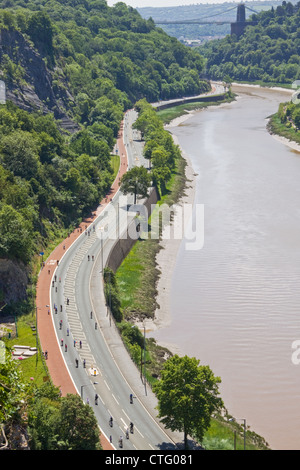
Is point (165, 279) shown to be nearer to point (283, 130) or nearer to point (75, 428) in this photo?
point (75, 428)

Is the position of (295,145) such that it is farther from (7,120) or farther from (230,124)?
(7,120)

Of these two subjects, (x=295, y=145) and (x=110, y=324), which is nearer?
(x=110, y=324)

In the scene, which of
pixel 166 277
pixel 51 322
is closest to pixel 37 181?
pixel 166 277

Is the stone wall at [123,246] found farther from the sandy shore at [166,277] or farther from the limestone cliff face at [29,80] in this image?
the limestone cliff face at [29,80]

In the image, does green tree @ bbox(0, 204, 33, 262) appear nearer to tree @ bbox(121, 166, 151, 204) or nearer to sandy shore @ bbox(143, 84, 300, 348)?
sandy shore @ bbox(143, 84, 300, 348)

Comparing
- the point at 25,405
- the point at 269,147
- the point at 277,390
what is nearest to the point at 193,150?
the point at 269,147

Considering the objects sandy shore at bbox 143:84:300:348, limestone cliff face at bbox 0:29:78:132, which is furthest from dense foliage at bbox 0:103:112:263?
limestone cliff face at bbox 0:29:78:132
